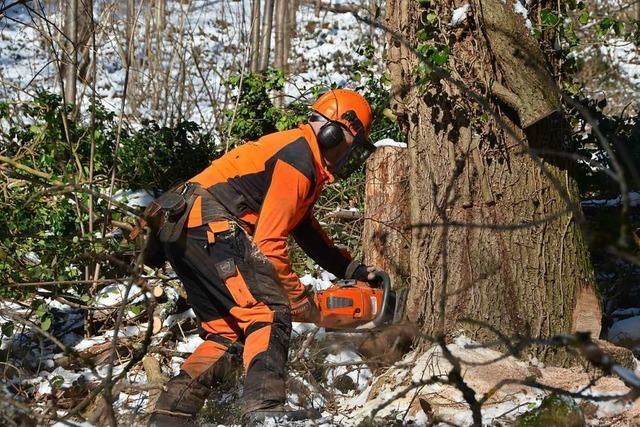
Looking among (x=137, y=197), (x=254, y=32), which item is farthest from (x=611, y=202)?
(x=254, y=32)

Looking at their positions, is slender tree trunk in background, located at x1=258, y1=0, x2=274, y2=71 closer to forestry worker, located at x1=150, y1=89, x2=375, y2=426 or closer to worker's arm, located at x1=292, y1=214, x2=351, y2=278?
worker's arm, located at x1=292, y1=214, x2=351, y2=278

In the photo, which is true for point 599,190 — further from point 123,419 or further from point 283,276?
point 123,419

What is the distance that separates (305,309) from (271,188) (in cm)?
70

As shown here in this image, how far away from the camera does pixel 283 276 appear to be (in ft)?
13.0

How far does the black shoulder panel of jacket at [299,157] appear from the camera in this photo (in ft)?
12.9

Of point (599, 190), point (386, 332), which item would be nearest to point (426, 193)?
point (386, 332)

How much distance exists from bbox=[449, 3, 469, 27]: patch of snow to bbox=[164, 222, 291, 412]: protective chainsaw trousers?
1502 mm

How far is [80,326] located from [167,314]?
76cm

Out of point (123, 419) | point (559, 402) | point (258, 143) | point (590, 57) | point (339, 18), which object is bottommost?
point (123, 419)

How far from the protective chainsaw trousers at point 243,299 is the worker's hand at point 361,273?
718 millimetres

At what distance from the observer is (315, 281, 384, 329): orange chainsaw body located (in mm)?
4289

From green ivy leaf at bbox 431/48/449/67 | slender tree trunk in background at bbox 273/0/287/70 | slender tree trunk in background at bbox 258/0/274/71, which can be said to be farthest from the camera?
slender tree trunk in background at bbox 273/0/287/70

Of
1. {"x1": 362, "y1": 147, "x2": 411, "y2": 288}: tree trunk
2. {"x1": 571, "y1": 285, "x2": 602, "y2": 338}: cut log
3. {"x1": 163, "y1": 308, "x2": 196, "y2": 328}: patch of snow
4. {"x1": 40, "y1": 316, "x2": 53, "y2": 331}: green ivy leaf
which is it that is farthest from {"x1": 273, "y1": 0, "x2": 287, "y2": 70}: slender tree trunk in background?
{"x1": 571, "y1": 285, "x2": 602, "y2": 338}: cut log

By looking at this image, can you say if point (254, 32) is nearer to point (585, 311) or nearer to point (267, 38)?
point (267, 38)
